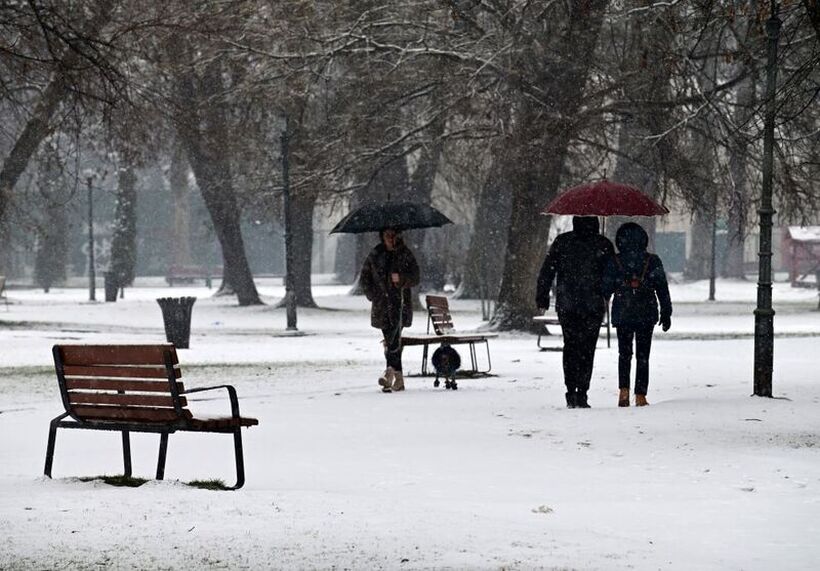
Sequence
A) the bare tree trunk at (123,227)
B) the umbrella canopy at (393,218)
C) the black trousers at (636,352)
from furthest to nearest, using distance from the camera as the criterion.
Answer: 1. the bare tree trunk at (123,227)
2. the umbrella canopy at (393,218)
3. the black trousers at (636,352)

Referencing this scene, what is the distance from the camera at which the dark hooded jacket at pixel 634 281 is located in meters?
14.7

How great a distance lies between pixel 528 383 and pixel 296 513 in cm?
1019

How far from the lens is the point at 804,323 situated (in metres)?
35.1

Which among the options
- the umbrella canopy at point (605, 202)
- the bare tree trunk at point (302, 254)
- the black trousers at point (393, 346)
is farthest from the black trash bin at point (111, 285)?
the umbrella canopy at point (605, 202)

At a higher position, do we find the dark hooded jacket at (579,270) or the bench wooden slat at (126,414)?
the dark hooded jacket at (579,270)

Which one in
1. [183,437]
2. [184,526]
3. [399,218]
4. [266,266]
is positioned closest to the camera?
[184,526]

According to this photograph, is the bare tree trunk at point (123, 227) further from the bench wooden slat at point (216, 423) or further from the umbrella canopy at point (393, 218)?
the bench wooden slat at point (216, 423)

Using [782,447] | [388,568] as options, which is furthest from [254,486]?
[782,447]

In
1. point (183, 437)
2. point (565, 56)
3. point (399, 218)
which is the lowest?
point (183, 437)

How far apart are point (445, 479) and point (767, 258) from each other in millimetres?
6558

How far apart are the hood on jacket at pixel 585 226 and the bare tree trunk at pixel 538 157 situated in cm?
857

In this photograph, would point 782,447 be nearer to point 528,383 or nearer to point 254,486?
point 254,486

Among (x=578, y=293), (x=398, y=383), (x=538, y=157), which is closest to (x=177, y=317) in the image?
(x=538, y=157)

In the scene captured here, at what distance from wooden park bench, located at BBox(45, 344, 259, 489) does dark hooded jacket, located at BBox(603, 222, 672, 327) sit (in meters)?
5.55
